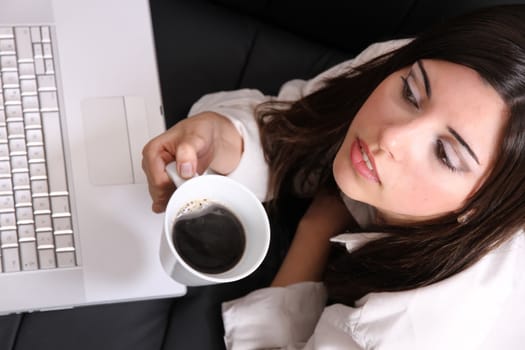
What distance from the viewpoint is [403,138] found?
2.33 feet

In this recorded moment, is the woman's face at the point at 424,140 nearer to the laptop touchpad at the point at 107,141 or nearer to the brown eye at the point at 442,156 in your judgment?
the brown eye at the point at 442,156

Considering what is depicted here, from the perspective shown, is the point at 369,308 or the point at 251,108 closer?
the point at 369,308

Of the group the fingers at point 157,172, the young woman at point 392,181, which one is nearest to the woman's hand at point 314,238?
the young woman at point 392,181

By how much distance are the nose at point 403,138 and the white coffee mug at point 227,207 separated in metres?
0.17

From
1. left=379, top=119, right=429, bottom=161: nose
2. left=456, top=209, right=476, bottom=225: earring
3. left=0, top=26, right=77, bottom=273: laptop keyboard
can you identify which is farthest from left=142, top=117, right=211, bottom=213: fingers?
left=456, top=209, right=476, bottom=225: earring

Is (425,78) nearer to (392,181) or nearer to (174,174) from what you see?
(392,181)

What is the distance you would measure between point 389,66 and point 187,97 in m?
0.38

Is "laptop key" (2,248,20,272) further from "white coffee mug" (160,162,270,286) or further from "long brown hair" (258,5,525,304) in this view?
"long brown hair" (258,5,525,304)

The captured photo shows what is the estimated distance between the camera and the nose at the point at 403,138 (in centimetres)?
71

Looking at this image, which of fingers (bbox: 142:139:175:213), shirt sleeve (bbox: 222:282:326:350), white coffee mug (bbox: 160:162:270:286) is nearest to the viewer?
white coffee mug (bbox: 160:162:270:286)

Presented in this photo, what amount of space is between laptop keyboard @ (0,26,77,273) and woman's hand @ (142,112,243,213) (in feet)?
0.39

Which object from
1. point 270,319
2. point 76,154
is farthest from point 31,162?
point 270,319

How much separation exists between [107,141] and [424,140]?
1.34 feet

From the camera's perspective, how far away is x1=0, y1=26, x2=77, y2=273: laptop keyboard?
761 mm
